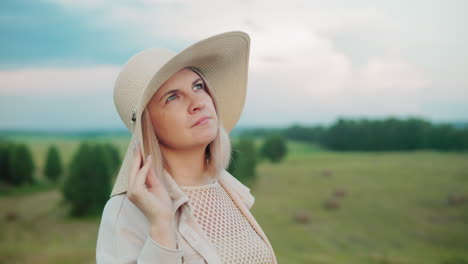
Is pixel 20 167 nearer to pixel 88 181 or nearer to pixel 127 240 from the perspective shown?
pixel 88 181

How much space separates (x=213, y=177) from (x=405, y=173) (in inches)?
1413

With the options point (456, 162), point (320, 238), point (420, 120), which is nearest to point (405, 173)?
point (456, 162)

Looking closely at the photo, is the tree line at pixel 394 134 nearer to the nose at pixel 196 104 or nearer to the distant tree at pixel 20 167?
the distant tree at pixel 20 167

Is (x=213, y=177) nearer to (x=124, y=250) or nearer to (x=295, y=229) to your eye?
(x=124, y=250)

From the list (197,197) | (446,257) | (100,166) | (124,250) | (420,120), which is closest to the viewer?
(124,250)

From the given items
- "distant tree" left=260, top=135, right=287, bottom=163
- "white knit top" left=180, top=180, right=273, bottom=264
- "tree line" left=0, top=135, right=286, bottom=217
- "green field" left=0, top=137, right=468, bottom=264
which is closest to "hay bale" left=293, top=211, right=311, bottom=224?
"green field" left=0, top=137, right=468, bottom=264

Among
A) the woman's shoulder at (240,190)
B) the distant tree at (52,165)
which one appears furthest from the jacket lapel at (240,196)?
the distant tree at (52,165)

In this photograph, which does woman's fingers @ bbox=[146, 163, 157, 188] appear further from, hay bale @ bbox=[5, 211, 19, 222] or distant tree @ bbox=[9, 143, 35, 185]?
distant tree @ bbox=[9, 143, 35, 185]

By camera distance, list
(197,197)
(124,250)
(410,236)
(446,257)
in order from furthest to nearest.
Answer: (410,236), (446,257), (197,197), (124,250)

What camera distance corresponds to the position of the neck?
228 centimetres

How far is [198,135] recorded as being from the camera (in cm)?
214

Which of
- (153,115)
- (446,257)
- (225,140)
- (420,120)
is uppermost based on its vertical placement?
(153,115)

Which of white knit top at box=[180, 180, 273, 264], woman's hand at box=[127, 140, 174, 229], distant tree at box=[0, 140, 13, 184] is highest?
woman's hand at box=[127, 140, 174, 229]

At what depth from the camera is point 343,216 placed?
90.7 ft
